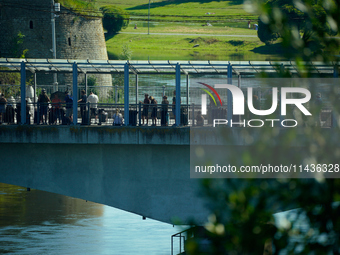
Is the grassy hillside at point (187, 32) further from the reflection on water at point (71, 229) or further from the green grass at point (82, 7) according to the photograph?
the reflection on water at point (71, 229)

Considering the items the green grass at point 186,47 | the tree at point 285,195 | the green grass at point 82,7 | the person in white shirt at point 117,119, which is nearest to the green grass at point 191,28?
the green grass at point 186,47

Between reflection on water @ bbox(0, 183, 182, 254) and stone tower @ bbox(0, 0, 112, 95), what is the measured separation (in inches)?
679

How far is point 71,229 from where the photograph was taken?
A: 79.7 ft

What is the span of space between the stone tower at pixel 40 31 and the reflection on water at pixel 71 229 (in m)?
17.2

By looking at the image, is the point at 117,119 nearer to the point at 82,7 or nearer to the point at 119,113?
the point at 119,113

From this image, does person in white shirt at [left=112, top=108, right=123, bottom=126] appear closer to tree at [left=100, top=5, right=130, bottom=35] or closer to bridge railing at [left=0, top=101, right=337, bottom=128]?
bridge railing at [left=0, top=101, right=337, bottom=128]

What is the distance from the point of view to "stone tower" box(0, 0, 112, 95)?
150 ft

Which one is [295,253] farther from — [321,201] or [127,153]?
[127,153]

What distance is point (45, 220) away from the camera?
85.6 feet

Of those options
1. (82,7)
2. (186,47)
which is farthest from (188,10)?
(82,7)

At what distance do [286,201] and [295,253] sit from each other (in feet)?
1.20

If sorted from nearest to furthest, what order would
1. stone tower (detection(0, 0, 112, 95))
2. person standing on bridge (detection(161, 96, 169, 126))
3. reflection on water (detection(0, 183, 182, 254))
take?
person standing on bridge (detection(161, 96, 169, 126)) → reflection on water (detection(0, 183, 182, 254)) → stone tower (detection(0, 0, 112, 95))

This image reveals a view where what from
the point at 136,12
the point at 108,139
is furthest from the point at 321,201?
the point at 136,12

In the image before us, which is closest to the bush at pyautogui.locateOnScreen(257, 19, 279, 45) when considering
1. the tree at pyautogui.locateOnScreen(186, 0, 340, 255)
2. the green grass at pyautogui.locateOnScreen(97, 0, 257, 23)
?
the tree at pyautogui.locateOnScreen(186, 0, 340, 255)
